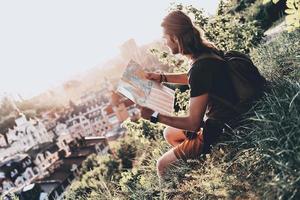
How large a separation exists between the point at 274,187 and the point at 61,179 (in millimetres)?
29099

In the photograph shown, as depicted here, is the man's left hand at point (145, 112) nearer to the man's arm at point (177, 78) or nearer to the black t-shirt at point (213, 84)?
the black t-shirt at point (213, 84)

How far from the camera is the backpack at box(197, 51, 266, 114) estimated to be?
2961 mm

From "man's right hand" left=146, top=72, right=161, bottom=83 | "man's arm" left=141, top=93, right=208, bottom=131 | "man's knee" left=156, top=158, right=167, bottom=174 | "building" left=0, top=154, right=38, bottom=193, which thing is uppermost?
"man's right hand" left=146, top=72, right=161, bottom=83

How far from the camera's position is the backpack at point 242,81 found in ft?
9.71

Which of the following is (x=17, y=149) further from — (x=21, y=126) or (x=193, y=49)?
(x=193, y=49)

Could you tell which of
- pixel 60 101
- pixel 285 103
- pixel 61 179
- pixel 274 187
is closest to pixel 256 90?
pixel 285 103

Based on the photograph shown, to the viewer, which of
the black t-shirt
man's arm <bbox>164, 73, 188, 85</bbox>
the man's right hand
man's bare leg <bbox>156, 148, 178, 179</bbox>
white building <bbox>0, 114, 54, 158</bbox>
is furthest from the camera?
white building <bbox>0, 114, 54, 158</bbox>

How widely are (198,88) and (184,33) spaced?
500 millimetres

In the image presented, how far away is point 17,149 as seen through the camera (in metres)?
57.0

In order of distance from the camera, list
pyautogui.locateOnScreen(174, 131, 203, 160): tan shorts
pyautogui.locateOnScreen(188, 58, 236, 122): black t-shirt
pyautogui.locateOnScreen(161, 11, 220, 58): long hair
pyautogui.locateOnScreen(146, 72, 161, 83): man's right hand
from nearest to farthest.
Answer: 1. pyautogui.locateOnScreen(188, 58, 236, 122): black t-shirt
2. pyautogui.locateOnScreen(161, 11, 220, 58): long hair
3. pyautogui.locateOnScreen(174, 131, 203, 160): tan shorts
4. pyautogui.locateOnScreen(146, 72, 161, 83): man's right hand

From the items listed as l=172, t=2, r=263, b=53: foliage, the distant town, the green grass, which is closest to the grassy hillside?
the green grass

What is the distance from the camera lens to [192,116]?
282 cm

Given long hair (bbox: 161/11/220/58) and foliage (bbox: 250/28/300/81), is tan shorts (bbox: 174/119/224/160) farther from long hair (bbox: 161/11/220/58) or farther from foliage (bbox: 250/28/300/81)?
foliage (bbox: 250/28/300/81)

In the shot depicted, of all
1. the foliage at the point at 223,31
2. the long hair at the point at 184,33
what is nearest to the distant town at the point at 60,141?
the foliage at the point at 223,31
